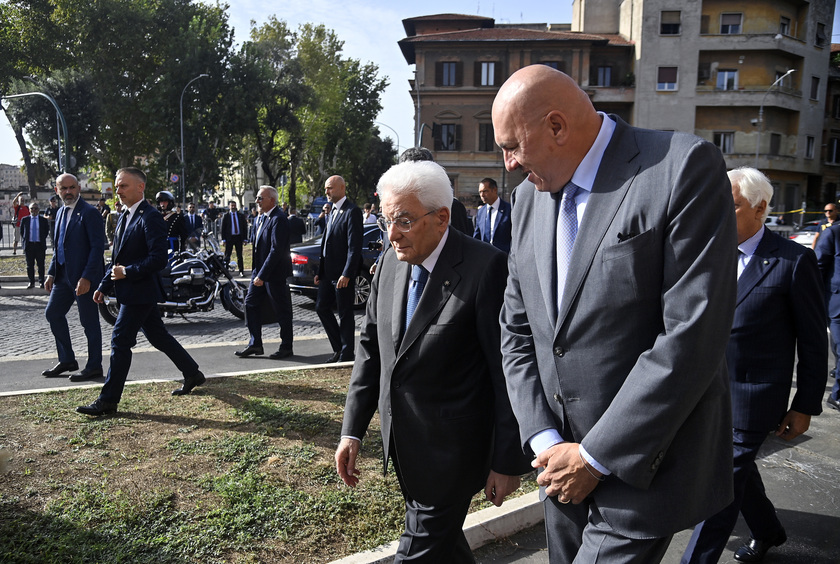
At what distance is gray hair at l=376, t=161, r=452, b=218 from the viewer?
2447mm

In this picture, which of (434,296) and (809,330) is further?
(809,330)

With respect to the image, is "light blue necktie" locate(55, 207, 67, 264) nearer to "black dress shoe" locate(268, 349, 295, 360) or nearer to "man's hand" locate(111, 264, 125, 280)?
"man's hand" locate(111, 264, 125, 280)

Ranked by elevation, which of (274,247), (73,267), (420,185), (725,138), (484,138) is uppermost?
(484,138)

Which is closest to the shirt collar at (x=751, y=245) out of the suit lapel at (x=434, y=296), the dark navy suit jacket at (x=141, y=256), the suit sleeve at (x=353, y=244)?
the suit lapel at (x=434, y=296)

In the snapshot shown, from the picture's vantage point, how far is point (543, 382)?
6.58ft

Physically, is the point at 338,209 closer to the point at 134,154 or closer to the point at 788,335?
the point at 788,335

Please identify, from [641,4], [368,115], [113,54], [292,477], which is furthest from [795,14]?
[292,477]

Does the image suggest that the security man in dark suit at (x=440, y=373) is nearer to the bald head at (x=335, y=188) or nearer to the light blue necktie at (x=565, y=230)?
the light blue necktie at (x=565, y=230)

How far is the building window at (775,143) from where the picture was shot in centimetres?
4881

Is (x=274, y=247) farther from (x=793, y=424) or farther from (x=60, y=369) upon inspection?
(x=793, y=424)

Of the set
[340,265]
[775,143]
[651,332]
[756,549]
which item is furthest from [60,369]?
[775,143]

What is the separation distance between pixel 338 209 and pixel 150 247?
7.51 feet

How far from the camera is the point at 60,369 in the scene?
7.00 m

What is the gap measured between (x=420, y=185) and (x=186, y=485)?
252cm
